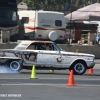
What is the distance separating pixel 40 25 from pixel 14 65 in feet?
56.3

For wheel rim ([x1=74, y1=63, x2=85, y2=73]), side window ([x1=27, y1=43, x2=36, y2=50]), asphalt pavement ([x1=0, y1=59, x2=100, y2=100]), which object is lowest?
asphalt pavement ([x1=0, y1=59, x2=100, y2=100])

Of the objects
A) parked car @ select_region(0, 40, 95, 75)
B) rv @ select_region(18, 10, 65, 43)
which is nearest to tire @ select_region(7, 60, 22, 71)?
parked car @ select_region(0, 40, 95, 75)

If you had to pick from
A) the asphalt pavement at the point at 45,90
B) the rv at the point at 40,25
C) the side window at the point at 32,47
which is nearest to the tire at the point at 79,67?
the side window at the point at 32,47

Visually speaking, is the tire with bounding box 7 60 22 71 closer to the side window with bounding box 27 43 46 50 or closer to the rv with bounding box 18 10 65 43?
the side window with bounding box 27 43 46 50

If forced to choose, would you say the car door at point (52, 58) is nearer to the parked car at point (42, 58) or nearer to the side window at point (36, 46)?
the parked car at point (42, 58)

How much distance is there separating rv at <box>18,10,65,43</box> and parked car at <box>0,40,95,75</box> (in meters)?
16.1

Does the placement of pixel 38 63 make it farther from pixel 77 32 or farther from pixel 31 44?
pixel 77 32

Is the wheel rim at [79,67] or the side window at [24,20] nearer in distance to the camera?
the wheel rim at [79,67]

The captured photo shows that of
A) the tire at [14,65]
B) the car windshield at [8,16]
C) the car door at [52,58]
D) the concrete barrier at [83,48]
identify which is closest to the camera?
the tire at [14,65]

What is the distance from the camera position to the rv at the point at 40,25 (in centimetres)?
3875

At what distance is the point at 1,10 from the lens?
37469 mm

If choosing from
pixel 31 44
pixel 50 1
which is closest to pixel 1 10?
pixel 31 44

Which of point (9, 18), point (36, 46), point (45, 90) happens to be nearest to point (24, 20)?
point (9, 18)

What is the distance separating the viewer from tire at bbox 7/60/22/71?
71.8 feet
